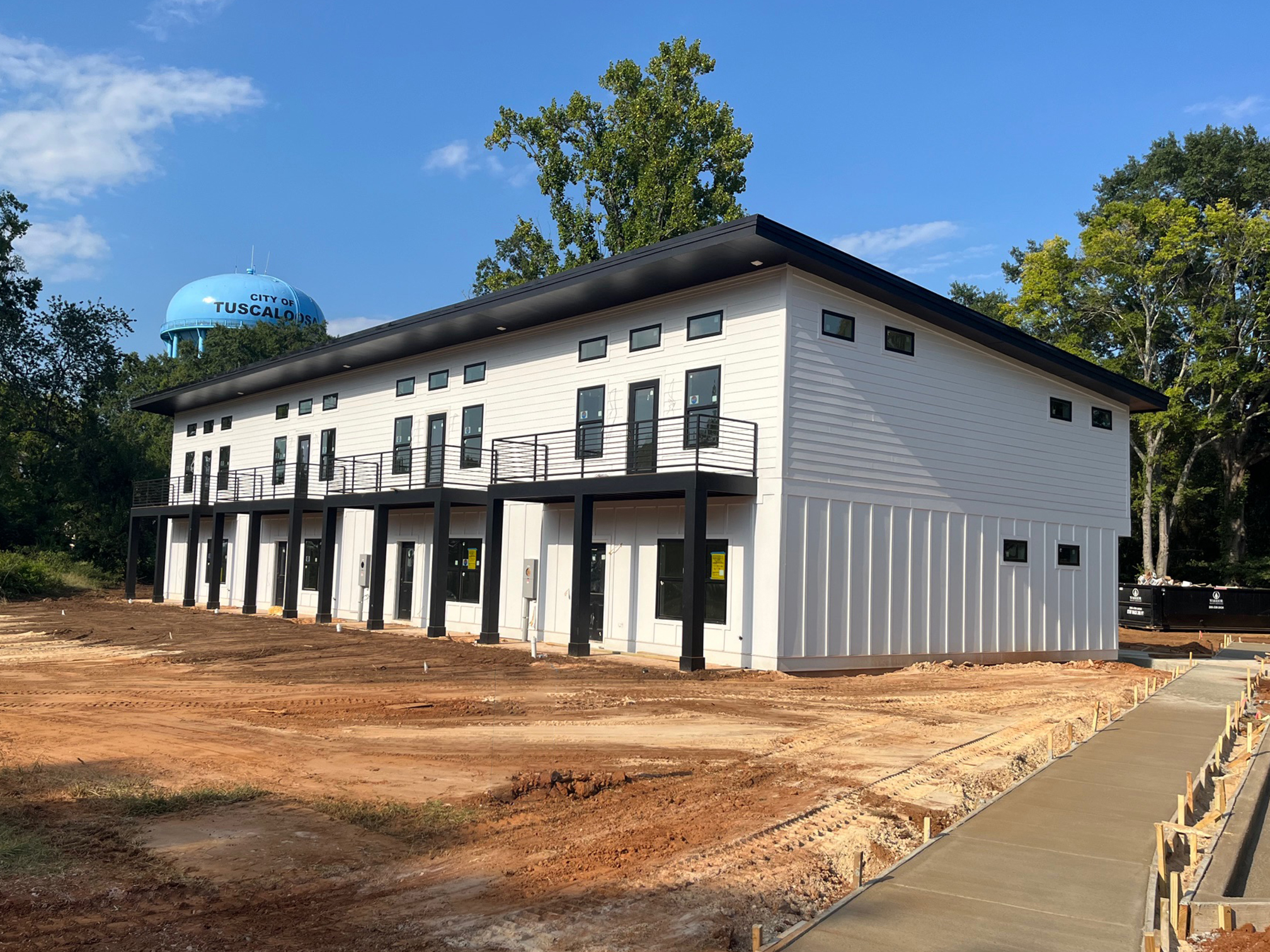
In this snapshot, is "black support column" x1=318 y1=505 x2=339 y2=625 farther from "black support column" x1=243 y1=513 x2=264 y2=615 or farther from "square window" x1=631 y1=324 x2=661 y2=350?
"square window" x1=631 y1=324 x2=661 y2=350

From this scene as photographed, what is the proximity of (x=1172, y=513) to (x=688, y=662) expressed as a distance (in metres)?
34.4

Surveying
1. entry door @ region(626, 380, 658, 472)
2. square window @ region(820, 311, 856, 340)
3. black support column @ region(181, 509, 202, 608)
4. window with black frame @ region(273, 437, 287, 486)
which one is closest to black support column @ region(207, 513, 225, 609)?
black support column @ region(181, 509, 202, 608)

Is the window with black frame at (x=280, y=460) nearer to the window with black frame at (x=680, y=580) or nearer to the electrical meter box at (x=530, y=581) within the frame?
the electrical meter box at (x=530, y=581)

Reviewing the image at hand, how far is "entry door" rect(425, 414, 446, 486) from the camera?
86.1 ft

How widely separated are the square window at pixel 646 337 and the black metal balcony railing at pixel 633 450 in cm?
167

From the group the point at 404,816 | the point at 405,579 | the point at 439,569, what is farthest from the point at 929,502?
→ the point at 404,816

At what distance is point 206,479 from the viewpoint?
37.4 m

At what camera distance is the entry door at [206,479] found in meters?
36.1

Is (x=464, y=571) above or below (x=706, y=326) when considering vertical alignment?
below

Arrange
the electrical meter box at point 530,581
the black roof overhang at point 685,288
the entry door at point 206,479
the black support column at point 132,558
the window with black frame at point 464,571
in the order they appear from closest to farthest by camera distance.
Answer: the black roof overhang at point 685,288 → the electrical meter box at point 530,581 → the window with black frame at point 464,571 → the entry door at point 206,479 → the black support column at point 132,558

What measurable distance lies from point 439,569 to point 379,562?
2.99 metres

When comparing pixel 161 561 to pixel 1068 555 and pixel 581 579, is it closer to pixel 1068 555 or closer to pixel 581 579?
pixel 581 579

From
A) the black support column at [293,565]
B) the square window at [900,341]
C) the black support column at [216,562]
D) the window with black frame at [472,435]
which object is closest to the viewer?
the square window at [900,341]

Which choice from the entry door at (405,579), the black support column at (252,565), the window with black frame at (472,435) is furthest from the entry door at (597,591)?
the black support column at (252,565)
